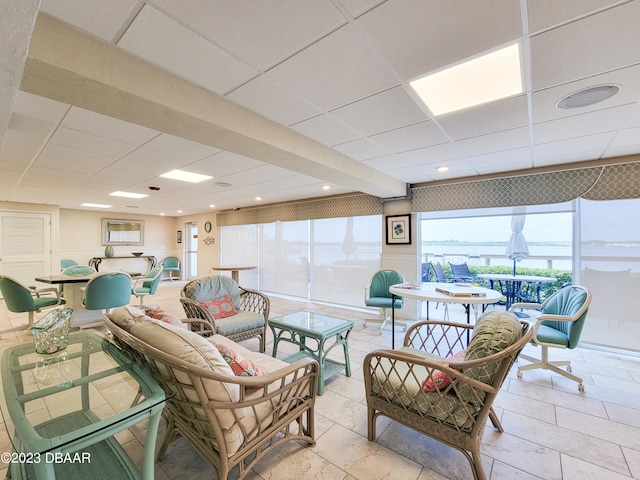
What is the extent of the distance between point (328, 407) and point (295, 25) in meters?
2.52

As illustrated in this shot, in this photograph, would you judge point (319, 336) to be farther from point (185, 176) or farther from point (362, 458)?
point (185, 176)

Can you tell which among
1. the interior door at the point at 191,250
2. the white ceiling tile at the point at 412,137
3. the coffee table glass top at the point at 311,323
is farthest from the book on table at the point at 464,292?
the interior door at the point at 191,250

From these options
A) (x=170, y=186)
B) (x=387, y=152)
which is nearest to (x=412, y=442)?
(x=387, y=152)

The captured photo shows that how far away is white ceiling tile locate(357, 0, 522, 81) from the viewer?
3.76ft

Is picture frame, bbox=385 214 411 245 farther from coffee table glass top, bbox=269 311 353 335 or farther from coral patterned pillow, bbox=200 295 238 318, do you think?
coral patterned pillow, bbox=200 295 238 318

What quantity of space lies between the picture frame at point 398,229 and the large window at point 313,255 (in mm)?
324

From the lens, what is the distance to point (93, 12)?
115 centimetres

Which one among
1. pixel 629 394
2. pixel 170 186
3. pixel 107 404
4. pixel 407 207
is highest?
pixel 170 186

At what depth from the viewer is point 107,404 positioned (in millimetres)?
1179

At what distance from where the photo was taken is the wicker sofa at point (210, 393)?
119 cm

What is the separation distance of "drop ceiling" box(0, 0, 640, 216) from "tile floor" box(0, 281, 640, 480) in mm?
1959

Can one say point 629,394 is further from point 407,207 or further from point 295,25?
point 295,25

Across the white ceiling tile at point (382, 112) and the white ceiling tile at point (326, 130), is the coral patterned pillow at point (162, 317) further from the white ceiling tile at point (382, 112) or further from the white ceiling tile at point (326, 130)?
the white ceiling tile at point (382, 112)

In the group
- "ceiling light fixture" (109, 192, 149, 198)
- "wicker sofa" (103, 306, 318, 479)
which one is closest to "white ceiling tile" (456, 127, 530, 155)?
"wicker sofa" (103, 306, 318, 479)
